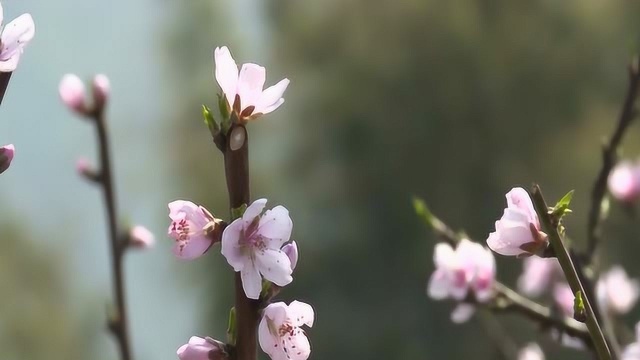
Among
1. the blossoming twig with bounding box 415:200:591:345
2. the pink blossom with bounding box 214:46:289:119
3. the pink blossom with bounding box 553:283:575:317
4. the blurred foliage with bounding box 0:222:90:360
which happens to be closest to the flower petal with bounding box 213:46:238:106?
the pink blossom with bounding box 214:46:289:119

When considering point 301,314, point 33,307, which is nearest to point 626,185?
point 301,314

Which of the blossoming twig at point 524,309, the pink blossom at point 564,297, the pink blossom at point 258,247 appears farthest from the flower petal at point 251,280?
the pink blossom at point 564,297

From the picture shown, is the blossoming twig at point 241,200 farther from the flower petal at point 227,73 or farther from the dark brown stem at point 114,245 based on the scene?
the dark brown stem at point 114,245

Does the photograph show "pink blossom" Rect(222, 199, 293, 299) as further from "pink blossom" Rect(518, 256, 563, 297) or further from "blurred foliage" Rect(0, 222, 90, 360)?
"blurred foliage" Rect(0, 222, 90, 360)

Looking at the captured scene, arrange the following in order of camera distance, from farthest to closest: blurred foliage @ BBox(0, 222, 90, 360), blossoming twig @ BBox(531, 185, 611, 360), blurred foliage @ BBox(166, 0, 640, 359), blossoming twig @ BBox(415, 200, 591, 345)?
1. blurred foliage @ BBox(166, 0, 640, 359)
2. blurred foliage @ BBox(0, 222, 90, 360)
3. blossoming twig @ BBox(415, 200, 591, 345)
4. blossoming twig @ BBox(531, 185, 611, 360)

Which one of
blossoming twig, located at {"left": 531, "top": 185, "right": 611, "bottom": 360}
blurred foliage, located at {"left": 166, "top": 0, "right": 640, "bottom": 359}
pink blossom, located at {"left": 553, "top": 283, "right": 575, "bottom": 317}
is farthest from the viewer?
blurred foliage, located at {"left": 166, "top": 0, "right": 640, "bottom": 359}

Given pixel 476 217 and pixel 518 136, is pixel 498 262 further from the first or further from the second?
pixel 518 136

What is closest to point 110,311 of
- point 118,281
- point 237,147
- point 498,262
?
point 118,281
